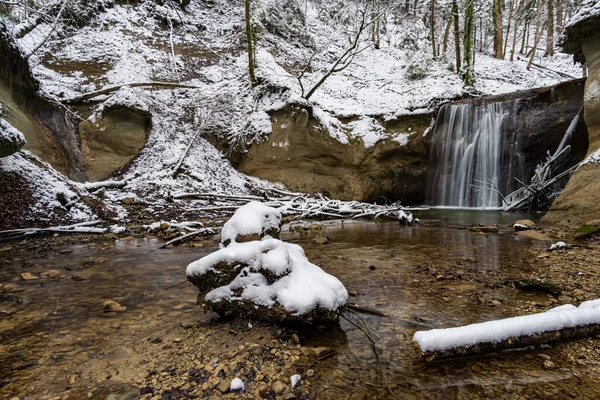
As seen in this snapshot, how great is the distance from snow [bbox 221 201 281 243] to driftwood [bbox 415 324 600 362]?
160cm

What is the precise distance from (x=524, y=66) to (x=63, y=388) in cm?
2373

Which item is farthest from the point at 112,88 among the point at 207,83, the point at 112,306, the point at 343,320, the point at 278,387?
the point at 278,387

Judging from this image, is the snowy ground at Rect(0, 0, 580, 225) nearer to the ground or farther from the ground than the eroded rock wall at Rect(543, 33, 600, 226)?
farther from the ground

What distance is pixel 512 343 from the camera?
→ 1.56m

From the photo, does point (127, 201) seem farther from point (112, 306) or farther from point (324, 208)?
point (112, 306)

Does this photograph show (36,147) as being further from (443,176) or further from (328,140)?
(443,176)

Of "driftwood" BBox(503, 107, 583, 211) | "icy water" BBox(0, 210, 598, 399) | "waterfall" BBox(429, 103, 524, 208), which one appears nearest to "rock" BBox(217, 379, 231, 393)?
"icy water" BBox(0, 210, 598, 399)

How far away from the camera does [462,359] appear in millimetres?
1592

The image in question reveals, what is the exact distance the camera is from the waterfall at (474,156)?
10.5 m

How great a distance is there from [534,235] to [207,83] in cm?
1331

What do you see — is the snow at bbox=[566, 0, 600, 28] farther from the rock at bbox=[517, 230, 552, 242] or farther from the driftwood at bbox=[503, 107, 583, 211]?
the rock at bbox=[517, 230, 552, 242]

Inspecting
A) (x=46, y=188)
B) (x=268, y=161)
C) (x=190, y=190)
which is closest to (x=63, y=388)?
(x=46, y=188)

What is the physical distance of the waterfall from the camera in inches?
413

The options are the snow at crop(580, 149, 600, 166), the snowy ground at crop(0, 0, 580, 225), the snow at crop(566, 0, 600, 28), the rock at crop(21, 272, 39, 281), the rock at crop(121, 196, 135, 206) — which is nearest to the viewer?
the rock at crop(21, 272, 39, 281)
